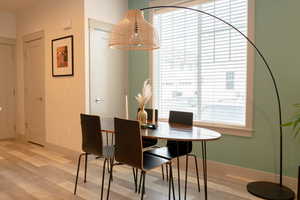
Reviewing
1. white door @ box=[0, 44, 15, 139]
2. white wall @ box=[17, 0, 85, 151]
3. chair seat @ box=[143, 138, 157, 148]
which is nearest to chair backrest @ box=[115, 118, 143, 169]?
chair seat @ box=[143, 138, 157, 148]

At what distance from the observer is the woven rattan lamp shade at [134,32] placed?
8.21 feet

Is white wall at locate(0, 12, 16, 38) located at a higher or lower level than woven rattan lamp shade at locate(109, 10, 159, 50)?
higher

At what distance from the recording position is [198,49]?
11.5 ft

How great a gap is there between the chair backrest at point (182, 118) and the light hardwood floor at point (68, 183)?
756mm

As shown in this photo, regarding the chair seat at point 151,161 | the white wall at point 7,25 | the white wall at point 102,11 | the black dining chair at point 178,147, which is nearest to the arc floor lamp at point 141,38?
the black dining chair at point 178,147

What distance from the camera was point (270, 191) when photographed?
261cm

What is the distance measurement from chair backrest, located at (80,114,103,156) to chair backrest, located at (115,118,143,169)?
0.27m

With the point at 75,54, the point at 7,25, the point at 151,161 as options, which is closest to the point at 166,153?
the point at 151,161

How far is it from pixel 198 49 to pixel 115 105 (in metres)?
1.66

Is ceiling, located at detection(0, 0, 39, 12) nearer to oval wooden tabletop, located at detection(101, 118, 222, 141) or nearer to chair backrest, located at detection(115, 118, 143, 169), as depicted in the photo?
oval wooden tabletop, located at detection(101, 118, 222, 141)

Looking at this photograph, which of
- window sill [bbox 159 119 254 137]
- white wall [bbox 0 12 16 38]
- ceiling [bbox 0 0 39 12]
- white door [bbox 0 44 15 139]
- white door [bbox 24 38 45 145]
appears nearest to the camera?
window sill [bbox 159 119 254 137]

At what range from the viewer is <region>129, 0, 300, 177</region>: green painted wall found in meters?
2.71

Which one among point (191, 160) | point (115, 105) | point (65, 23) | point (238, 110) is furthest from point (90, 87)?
point (238, 110)

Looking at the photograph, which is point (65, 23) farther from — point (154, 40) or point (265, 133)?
point (265, 133)
